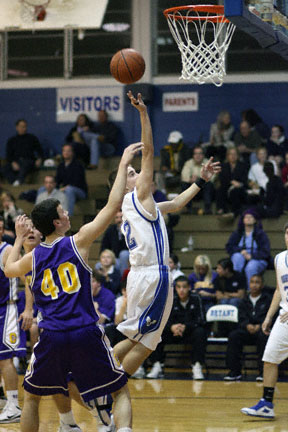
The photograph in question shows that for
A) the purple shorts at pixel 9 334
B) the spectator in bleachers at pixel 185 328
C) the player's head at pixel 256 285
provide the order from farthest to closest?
the player's head at pixel 256 285, the spectator in bleachers at pixel 185 328, the purple shorts at pixel 9 334

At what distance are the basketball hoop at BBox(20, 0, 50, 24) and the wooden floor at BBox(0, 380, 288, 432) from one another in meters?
7.25

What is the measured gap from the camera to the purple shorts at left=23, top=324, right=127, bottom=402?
508cm

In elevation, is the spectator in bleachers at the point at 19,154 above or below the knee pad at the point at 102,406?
above

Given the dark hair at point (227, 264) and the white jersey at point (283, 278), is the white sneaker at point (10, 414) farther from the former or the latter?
the dark hair at point (227, 264)

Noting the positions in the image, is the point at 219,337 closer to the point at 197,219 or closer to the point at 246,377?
the point at 246,377

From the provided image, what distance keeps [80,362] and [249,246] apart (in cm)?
835

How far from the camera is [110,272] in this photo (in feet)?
41.5

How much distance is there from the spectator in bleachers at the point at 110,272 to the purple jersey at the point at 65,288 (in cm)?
714

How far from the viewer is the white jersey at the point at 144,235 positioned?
21.9 feet

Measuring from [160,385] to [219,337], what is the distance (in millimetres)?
1650

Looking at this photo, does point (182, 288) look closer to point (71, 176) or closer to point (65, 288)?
point (71, 176)

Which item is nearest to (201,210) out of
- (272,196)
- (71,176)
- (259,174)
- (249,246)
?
(259,174)

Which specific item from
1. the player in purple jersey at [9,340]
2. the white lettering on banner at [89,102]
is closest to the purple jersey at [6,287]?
the player in purple jersey at [9,340]

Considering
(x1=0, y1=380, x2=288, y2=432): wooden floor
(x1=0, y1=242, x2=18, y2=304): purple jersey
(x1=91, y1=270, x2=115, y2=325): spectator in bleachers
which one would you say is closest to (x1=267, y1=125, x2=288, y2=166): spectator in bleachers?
(x1=91, y1=270, x2=115, y2=325): spectator in bleachers
